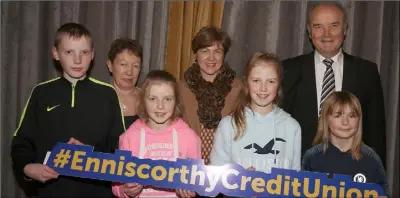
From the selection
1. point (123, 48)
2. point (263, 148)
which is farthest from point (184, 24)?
point (263, 148)

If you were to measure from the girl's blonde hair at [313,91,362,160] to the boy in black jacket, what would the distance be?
1251 mm

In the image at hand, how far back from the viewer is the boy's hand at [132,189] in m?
2.38

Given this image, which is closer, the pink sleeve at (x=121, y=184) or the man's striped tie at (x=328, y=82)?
the pink sleeve at (x=121, y=184)

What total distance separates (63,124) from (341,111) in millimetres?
1670

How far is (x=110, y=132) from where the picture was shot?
2654 mm

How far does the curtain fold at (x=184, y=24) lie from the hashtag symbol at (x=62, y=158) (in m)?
1.41

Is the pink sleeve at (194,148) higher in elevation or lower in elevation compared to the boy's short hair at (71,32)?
lower

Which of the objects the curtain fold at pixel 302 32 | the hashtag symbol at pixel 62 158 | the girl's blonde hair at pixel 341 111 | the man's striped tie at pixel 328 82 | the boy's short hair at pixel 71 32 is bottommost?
the hashtag symbol at pixel 62 158

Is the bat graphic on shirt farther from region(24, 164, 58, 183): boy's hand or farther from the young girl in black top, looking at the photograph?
region(24, 164, 58, 183): boy's hand

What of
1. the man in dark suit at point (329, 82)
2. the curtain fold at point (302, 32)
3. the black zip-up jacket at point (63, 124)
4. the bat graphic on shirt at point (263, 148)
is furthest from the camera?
the curtain fold at point (302, 32)

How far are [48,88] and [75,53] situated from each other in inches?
10.8

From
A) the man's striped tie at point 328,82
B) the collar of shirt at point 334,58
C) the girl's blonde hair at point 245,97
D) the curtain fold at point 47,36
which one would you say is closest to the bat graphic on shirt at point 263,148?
the girl's blonde hair at point 245,97

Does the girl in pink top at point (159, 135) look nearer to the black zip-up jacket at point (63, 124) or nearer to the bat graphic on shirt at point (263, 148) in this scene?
the black zip-up jacket at point (63, 124)

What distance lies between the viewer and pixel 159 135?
247cm
